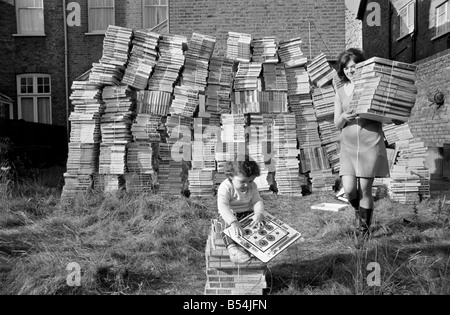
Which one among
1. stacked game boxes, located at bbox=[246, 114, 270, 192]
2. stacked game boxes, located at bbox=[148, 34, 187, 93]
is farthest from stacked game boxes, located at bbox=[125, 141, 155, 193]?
stacked game boxes, located at bbox=[246, 114, 270, 192]

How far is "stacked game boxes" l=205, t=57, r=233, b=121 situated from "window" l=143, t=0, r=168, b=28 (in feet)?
29.5

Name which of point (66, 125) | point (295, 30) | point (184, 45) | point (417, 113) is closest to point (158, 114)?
point (184, 45)

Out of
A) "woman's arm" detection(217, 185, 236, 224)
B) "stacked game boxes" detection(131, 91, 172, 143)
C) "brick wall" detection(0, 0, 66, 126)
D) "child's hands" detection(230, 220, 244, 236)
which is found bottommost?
"child's hands" detection(230, 220, 244, 236)

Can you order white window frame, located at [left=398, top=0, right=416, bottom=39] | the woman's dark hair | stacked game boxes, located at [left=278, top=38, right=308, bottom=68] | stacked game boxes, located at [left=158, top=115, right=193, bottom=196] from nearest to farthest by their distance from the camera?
the woman's dark hair
stacked game boxes, located at [left=158, top=115, right=193, bottom=196]
stacked game boxes, located at [left=278, top=38, right=308, bottom=68]
white window frame, located at [left=398, top=0, right=416, bottom=39]

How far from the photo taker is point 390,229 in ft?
15.8

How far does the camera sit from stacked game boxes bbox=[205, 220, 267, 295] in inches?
119

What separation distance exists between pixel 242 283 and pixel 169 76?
5344mm

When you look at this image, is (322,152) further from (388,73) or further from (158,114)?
(388,73)

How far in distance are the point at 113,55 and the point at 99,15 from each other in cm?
961

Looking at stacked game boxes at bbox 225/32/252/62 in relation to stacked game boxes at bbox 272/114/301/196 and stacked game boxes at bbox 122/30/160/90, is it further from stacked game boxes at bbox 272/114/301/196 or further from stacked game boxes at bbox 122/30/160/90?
stacked game boxes at bbox 122/30/160/90

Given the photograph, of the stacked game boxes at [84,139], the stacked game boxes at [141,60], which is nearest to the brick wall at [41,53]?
the stacked game boxes at [84,139]

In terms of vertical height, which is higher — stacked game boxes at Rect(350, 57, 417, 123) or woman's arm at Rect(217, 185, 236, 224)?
stacked game boxes at Rect(350, 57, 417, 123)

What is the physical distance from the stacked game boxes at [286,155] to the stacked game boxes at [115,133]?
288cm

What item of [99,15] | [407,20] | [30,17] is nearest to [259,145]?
[99,15]
